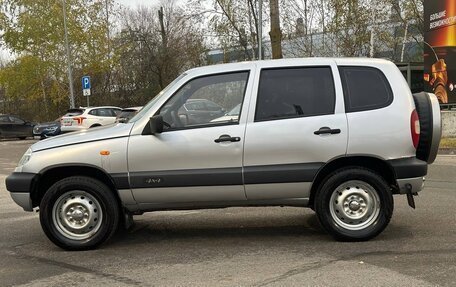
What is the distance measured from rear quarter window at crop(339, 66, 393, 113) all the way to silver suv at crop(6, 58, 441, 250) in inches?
0.5

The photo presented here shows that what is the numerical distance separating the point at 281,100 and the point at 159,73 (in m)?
35.0

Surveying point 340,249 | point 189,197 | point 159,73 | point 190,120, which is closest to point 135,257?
point 189,197

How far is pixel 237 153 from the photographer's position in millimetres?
5195

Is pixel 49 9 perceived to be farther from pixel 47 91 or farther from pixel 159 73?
pixel 159 73

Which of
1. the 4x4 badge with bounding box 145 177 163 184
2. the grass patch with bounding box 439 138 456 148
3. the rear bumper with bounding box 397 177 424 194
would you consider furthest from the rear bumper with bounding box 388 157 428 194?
the grass patch with bounding box 439 138 456 148

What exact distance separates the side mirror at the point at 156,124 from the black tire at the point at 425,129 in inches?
109

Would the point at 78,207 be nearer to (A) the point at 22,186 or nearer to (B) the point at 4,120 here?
(A) the point at 22,186

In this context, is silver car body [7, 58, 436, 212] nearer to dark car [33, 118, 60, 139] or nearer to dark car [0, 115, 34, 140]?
dark car [33, 118, 60, 139]

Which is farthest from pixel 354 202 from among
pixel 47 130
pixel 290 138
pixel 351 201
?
pixel 47 130

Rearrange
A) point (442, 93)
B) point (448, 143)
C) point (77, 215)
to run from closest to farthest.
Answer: point (77, 215) < point (448, 143) < point (442, 93)

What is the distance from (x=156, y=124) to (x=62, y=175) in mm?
1250

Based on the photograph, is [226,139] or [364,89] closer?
[226,139]

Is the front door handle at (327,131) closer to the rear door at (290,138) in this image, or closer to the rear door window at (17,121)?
the rear door at (290,138)

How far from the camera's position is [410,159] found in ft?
17.3
